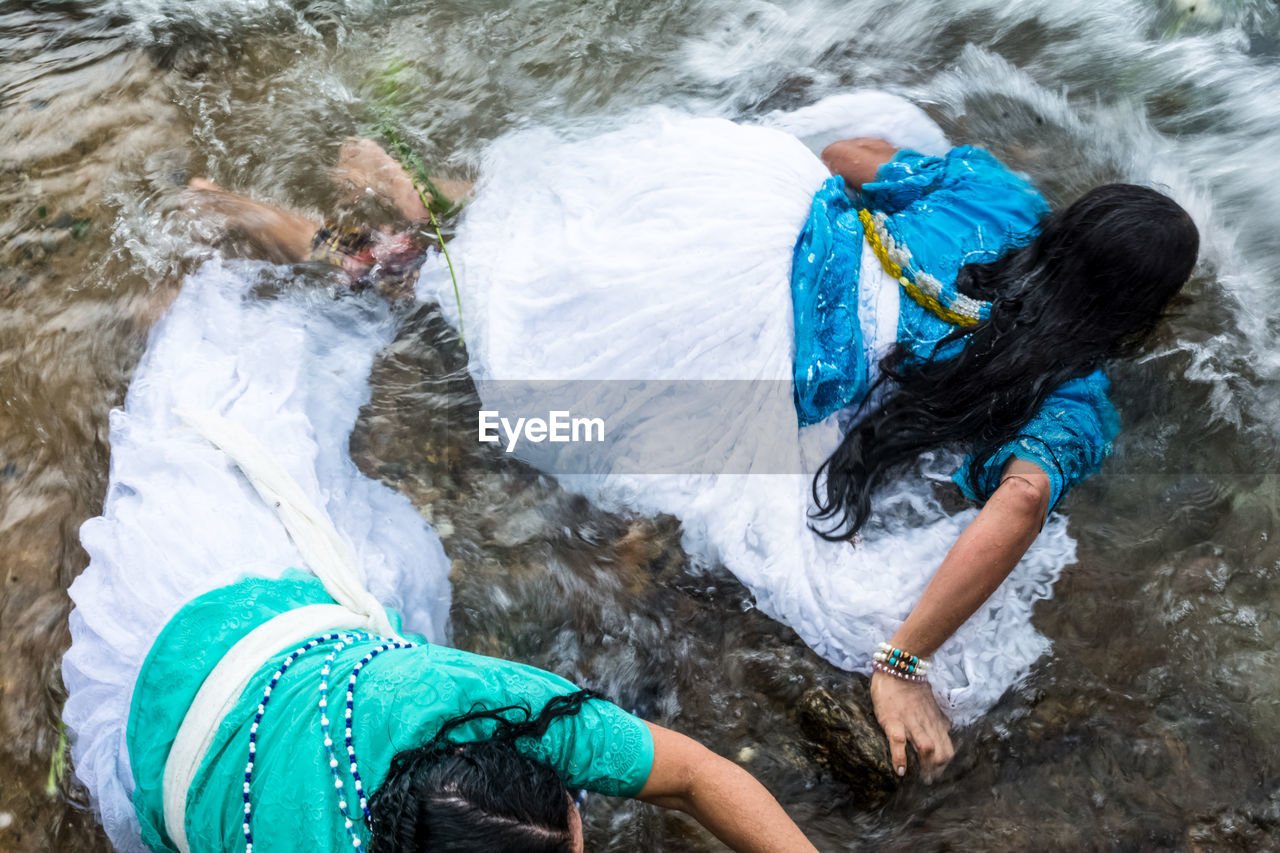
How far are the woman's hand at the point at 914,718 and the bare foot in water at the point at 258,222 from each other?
2.31 m

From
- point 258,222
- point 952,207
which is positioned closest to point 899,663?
point 952,207

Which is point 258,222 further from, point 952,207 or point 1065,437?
point 1065,437

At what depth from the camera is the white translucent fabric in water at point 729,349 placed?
245 centimetres

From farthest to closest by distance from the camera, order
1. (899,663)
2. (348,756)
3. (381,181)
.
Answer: (381,181) < (899,663) < (348,756)

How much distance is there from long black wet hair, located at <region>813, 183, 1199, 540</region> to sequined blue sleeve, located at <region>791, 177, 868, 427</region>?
0.41 ft

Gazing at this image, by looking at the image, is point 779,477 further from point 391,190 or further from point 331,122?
point 331,122

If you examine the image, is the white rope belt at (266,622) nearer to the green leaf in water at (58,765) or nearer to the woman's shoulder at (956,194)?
the green leaf in water at (58,765)

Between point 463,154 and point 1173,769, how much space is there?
10.5 ft

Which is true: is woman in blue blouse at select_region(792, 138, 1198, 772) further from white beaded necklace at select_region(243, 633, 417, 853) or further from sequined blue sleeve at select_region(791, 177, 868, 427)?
white beaded necklace at select_region(243, 633, 417, 853)

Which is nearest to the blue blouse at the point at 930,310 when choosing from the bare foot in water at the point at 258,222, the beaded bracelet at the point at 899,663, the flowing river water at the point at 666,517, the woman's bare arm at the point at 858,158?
the woman's bare arm at the point at 858,158

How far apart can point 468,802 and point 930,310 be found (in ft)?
5.92

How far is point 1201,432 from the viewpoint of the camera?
2.97 m

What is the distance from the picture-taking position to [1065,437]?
2.25m

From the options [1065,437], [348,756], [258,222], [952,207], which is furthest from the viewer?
[258,222]
